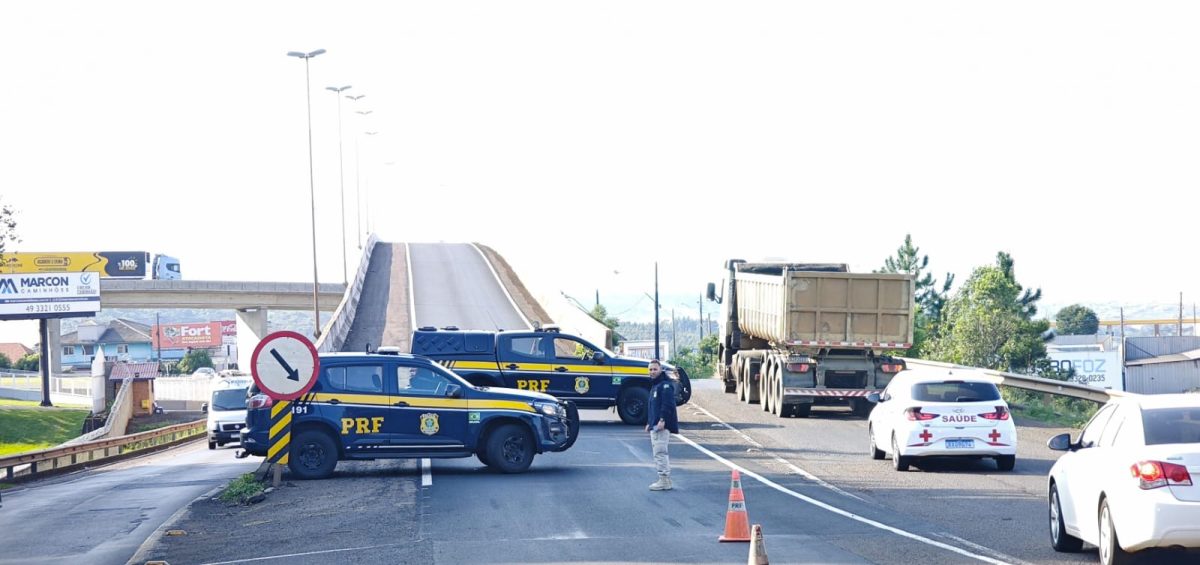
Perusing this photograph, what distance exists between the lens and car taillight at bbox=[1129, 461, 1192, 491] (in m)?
9.52

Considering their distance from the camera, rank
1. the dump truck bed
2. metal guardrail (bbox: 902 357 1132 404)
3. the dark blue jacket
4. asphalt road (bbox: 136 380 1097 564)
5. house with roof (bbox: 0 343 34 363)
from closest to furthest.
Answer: asphalt road (bbox: 136 380 1097 564), the dark blue jacket, metal guardrail (bbox: 902 357 1132 404), the dump truck bed, house with roof (bbox: 0 343 34 363)

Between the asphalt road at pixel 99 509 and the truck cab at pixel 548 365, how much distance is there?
446 centimetres

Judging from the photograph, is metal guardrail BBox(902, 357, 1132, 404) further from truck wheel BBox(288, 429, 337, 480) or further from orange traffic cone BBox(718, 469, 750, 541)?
orange traffic cone BBox(718, 469, 750, 541)

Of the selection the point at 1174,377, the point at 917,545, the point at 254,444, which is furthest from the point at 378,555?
the point at 1174,377

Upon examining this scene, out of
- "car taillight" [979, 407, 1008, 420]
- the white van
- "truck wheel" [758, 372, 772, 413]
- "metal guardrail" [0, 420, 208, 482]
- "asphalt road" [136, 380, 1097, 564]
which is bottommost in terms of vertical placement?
"metal guardrail" [0, 420, 208, 482]

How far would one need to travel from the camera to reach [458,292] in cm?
7244

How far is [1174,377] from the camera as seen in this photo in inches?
3487

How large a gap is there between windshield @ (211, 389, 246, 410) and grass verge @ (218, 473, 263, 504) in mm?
17464

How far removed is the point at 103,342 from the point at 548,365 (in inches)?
6640

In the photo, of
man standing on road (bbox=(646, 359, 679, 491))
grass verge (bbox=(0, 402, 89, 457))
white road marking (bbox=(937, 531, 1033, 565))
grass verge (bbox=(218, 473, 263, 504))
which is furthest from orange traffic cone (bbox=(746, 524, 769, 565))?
grass verge (bbox=(0, 402, 89, 457))

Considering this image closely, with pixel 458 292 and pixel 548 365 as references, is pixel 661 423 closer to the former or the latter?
pixel 548 365

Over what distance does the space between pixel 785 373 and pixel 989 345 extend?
6046 cm

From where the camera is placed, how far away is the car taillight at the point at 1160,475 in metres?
9.52

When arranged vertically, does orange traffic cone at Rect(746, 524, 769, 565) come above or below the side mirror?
below
